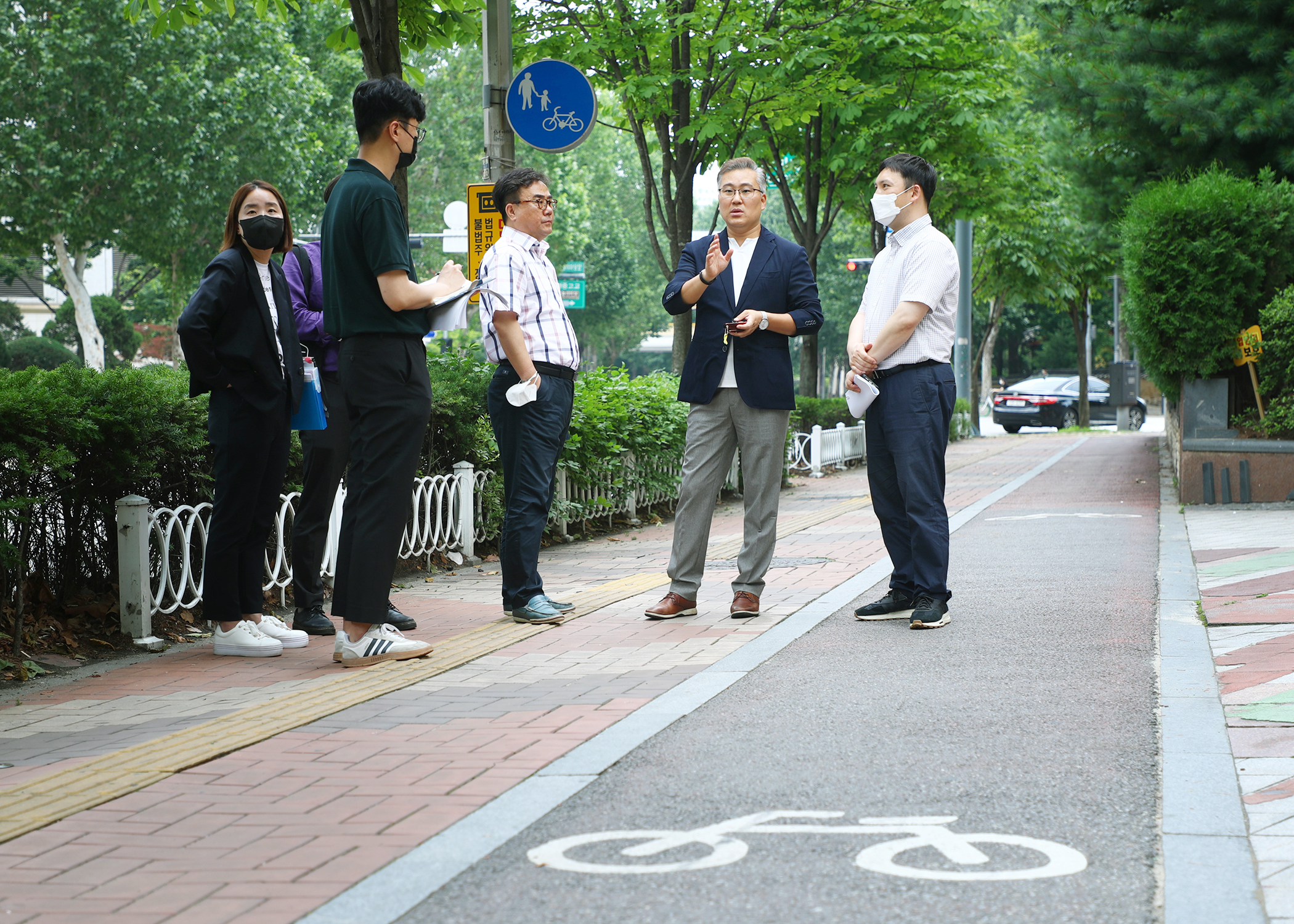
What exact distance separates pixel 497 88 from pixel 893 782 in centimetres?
684

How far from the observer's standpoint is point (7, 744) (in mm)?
4301

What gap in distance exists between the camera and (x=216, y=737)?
4266mm

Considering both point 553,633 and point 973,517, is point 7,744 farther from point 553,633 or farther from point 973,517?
point 973,517

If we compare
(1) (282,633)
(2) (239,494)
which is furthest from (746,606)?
(2) (239,494)

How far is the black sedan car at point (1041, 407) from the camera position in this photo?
127 feet

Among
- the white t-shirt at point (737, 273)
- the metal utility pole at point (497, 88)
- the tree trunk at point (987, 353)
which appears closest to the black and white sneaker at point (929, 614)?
the white t-shirt at point (737, 273)

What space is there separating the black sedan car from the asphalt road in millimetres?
33275

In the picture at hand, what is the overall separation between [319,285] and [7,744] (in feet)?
8.43

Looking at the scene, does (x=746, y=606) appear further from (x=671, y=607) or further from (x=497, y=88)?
(x=497, y=88)

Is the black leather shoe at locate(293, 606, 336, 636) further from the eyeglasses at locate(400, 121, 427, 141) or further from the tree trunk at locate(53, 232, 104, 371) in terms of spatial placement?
the tree trunk at locate(53, 232, 104, 371)

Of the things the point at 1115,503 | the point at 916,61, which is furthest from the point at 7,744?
the point at 916,61

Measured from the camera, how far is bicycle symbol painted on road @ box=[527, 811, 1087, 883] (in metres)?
2.99

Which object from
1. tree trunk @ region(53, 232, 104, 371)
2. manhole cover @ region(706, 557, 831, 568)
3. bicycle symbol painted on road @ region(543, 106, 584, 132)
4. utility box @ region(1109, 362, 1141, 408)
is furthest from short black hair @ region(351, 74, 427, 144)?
utility box @ region(1109, 362, 1141, 408)

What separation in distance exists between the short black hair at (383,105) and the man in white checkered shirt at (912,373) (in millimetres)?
2100
